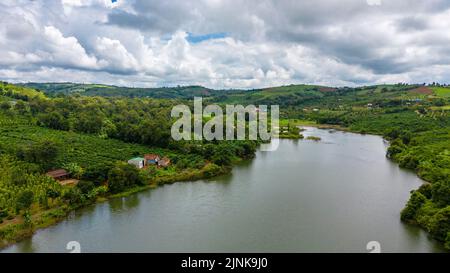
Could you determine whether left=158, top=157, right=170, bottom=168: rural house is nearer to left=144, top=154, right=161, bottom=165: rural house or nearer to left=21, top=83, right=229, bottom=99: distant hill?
left=144, top=154, right=161, bottom=165: rural house

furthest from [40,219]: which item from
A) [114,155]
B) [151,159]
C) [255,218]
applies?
[114,155]

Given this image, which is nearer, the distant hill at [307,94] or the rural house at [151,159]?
the rural house at [151,159]

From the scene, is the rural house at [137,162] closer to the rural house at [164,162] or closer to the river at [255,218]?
the rural house at [164,162]

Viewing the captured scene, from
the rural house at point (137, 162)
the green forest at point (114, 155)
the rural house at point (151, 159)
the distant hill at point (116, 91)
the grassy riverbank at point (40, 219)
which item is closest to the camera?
the grassy riverbank at point (40, 219)

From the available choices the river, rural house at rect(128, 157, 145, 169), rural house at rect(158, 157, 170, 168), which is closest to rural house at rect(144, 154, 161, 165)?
rural house at rect(158, 157, 170, 168)

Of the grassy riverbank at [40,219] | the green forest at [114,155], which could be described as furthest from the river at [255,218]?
the green forest at [114,155]
